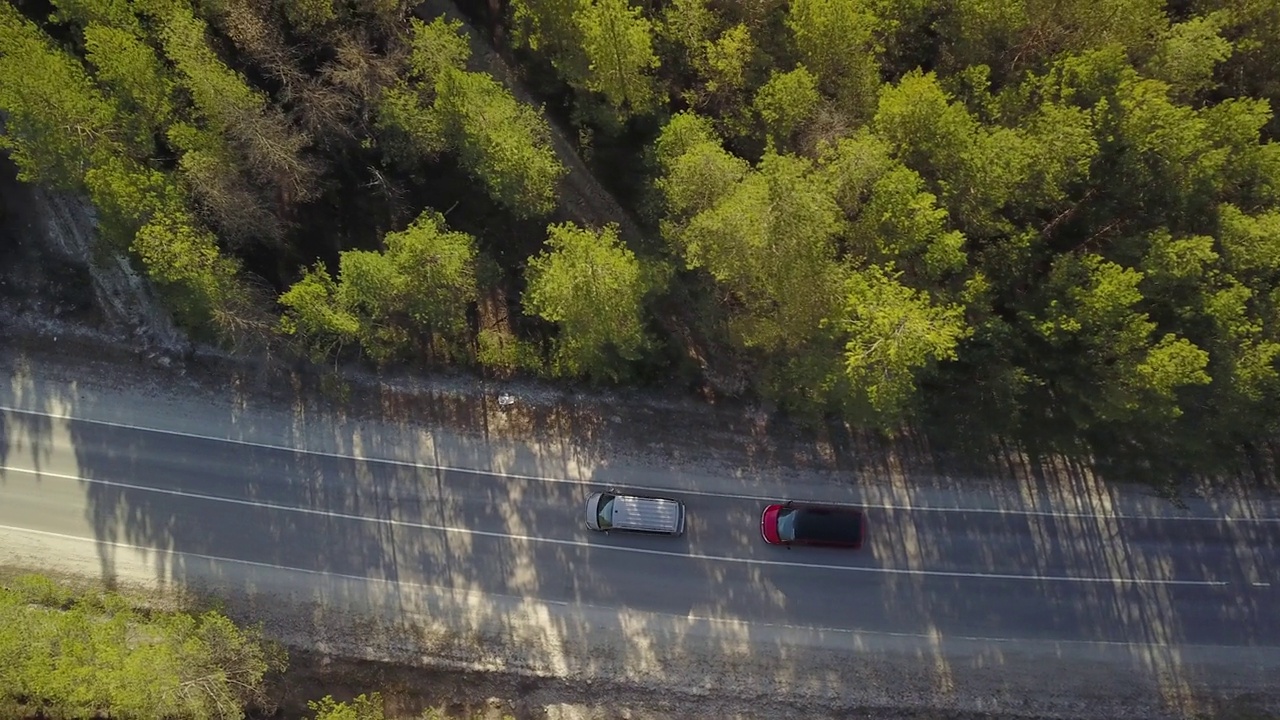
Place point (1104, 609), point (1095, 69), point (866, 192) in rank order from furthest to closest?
point (1104, 609)
point (866, 192)
point (1095, 69)

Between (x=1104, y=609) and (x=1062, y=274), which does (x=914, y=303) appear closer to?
(x=1062, y=274)

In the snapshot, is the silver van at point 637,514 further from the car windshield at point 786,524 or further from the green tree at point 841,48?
the green tree at point 841,48

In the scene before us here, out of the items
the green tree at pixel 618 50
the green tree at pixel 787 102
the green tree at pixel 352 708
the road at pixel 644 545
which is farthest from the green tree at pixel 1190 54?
the green tree at pixel 352 708

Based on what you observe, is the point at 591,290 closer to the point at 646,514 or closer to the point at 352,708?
the point at 646,514

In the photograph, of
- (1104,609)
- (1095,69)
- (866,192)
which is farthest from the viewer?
(1104,609)

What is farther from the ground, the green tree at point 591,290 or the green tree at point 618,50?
the green tree at point 618,50

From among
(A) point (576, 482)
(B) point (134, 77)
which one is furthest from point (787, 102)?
(B) point (134, 77)

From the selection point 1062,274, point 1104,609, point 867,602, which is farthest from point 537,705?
point 1062,274
